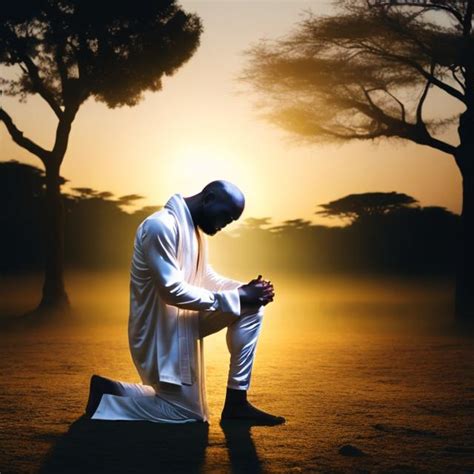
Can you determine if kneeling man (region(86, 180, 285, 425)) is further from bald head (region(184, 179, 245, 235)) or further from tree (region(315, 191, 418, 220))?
tree (region(315, 191, 418, 220))

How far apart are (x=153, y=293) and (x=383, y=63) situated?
11.3 meters

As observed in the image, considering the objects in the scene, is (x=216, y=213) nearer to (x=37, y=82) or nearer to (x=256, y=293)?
(x=256, y=293)

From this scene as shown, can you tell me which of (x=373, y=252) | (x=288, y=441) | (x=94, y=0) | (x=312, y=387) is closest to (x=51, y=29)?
(x=94, y=0)

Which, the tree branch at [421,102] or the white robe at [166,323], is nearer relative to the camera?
the white robe at [166,323]

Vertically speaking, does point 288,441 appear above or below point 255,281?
below

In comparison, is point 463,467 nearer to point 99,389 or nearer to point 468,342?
point 99,389

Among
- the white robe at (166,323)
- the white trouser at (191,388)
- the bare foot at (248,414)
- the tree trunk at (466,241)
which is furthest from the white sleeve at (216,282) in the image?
the tree trunk at (466,241)

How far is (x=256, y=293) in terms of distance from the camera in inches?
181

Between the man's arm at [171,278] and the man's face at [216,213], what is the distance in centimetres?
24

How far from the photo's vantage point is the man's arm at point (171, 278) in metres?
4.48

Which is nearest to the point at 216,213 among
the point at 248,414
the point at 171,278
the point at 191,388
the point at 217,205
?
the point at 217,205

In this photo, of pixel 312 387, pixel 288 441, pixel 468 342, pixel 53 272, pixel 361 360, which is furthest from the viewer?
pixel 53 272

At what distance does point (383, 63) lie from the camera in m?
15.0

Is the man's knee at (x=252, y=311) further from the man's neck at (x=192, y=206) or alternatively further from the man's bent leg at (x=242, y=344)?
the man's neck at (x=192, y=206)
